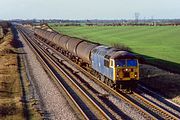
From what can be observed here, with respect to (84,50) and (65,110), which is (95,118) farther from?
(84,50)

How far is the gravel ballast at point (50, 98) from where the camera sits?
22005mm

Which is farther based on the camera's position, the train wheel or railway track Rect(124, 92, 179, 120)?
the train wheel

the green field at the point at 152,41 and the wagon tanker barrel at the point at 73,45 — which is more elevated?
the wagon tanker barrel at the point at 73,45

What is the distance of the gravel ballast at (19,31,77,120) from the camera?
866 inches

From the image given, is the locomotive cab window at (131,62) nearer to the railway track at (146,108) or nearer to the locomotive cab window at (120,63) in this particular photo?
the locomotive cab window at (120,63)

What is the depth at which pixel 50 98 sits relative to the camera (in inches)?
1060

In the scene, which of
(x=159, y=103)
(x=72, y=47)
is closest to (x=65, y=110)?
(x=159, y=103)

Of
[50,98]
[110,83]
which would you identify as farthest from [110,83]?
[50,98]

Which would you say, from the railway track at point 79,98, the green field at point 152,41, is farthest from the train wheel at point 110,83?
the green field at point 152,41

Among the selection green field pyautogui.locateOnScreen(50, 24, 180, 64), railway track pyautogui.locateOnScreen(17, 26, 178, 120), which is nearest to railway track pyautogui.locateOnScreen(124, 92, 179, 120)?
railway track pyautogui.locateOnScreen(17, 26, 178, 120)

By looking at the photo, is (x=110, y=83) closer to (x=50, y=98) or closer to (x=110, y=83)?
(x=110, y=83)

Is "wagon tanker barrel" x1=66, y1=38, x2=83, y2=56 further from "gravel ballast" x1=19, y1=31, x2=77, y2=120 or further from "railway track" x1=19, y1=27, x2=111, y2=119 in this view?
"railway track" x1=19, y1=27, x2=111, y2=119

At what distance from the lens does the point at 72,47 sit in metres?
49.1

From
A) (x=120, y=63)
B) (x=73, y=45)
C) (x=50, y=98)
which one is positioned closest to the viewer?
(x=50, y=98)
